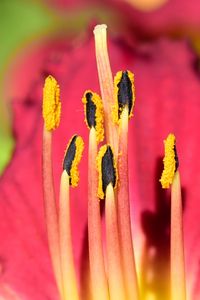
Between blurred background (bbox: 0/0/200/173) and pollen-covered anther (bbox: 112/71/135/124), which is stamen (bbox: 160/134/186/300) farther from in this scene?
blurred background (bbox: 0/0/200/173)

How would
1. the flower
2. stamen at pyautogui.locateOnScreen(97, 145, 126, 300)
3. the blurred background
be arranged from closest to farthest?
stamen at pyautogui.locateOnScreen(97, 145, 126, 300)
the flower
the blurred background

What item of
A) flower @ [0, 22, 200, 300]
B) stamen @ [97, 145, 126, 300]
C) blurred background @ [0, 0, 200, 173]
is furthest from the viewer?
blurred background @ [0, 0, 200, 173]

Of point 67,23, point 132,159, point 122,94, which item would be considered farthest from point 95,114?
point 67,23

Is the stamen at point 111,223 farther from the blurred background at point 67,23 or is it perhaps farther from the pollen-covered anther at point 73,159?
the blurred background at point 67,23

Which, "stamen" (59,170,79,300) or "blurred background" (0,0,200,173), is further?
"blurred background" (0,0,200,173)

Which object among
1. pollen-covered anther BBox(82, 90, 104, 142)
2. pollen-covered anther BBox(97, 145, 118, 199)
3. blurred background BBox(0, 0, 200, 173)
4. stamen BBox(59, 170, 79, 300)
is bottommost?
stamen BBox(59, 170, 79, 300)

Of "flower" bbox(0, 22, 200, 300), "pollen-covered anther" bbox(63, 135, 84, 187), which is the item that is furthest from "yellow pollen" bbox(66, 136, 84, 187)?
"flower" bbox(0, 22, 200, 300)

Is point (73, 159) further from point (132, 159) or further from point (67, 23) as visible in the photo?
point (67, 23)

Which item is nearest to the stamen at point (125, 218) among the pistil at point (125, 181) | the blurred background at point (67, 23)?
the pistil at point (125, 181)
